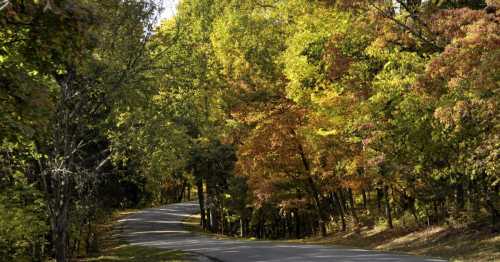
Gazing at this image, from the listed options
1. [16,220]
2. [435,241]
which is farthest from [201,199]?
[16,220]

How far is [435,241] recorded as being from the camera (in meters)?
19.8

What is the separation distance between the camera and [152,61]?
58.3ft

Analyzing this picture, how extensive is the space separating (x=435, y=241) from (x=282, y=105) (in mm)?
9742

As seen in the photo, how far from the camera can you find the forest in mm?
12531

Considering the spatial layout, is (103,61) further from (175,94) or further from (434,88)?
(434,88)

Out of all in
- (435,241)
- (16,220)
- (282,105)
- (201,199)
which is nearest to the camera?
(16,220)

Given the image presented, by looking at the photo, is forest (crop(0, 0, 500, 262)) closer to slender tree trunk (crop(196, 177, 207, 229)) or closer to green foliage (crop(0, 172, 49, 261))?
green foliage (crop(0, 172, 49, 261))

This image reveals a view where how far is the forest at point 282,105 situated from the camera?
41.1 feet

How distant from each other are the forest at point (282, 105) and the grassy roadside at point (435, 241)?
59cm

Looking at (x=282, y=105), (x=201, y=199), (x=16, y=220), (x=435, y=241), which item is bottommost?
(x=435, y=241)

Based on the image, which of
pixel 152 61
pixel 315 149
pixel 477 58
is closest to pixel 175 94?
pixel 152 61

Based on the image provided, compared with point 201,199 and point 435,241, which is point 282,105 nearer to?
point 435,241

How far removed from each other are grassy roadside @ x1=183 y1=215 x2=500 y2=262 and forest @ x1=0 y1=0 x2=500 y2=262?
0.59m

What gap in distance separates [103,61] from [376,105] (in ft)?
29.4
